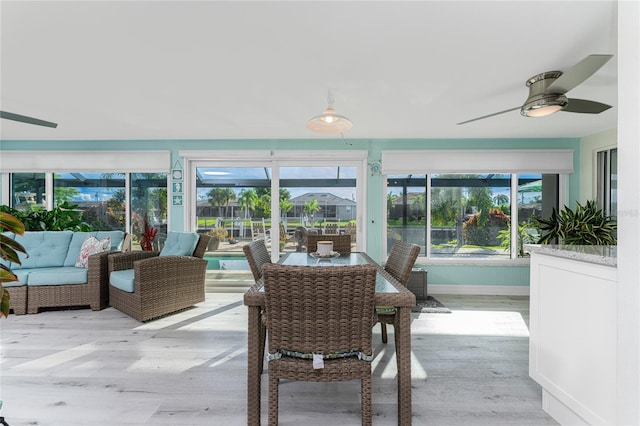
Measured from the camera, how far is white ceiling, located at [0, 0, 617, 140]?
1745 mm

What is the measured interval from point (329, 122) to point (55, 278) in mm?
3511

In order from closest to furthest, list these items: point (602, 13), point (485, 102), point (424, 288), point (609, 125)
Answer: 1. point (602, 13)
2. point (485, 102)
3. point (609, 125)
4. point (424, 288)

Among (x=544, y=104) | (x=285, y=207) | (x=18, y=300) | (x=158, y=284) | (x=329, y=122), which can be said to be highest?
(x=544, y=104)

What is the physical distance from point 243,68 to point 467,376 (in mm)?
2782

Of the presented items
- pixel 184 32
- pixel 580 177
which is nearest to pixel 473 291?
pixel 580 177

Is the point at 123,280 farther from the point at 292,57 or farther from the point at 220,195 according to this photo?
the point at 292,57

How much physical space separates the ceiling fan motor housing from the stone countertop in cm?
117

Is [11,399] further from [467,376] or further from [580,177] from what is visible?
[580,177]

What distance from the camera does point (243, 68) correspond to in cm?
240

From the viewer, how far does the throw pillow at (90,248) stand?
373cm

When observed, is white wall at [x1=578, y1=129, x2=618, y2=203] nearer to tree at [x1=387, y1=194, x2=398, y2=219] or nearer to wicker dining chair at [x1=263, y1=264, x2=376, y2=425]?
tree at [x1=387, y1=194, x2=398, y2=219]

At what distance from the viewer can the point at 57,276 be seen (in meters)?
3.53

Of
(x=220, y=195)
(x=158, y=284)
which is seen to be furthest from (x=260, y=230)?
(x=158, y=284)

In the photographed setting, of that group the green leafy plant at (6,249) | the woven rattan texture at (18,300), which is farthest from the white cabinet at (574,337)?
the woven rattan texture at (18,300)
